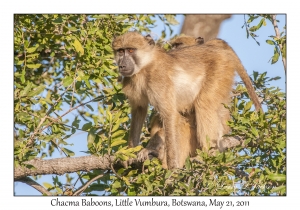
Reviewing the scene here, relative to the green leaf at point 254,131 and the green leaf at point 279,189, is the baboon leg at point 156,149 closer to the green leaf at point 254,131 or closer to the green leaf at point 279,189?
the green leaf at point 254,131

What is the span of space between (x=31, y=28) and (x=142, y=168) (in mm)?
2672

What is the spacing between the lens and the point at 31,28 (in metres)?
7.72

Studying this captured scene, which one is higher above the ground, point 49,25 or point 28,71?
point 49,25

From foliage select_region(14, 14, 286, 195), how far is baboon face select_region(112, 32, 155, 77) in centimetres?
13

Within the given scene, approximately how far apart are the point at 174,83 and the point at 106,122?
5.45ft

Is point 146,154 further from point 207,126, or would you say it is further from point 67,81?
point 67,81

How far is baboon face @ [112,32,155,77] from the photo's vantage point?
745 cm

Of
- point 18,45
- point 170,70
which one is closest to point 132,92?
point 170,70

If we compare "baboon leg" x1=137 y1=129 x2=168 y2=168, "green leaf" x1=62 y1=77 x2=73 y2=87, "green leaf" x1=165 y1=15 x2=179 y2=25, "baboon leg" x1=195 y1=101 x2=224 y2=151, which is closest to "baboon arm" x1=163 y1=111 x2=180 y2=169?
"baboon leg" x1=137 y1=129 x2=168 y2=168

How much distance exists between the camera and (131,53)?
7.59 meters

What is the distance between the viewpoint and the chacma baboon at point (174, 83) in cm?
742

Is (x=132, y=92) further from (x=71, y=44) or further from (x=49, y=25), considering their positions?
(x=49, y=25)

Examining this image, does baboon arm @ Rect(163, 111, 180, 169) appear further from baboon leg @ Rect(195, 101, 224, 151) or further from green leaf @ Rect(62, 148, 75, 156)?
green leaf @ Rect(62, 148, 75, 156)

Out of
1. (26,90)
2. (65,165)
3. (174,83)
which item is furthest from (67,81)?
(174,83)
